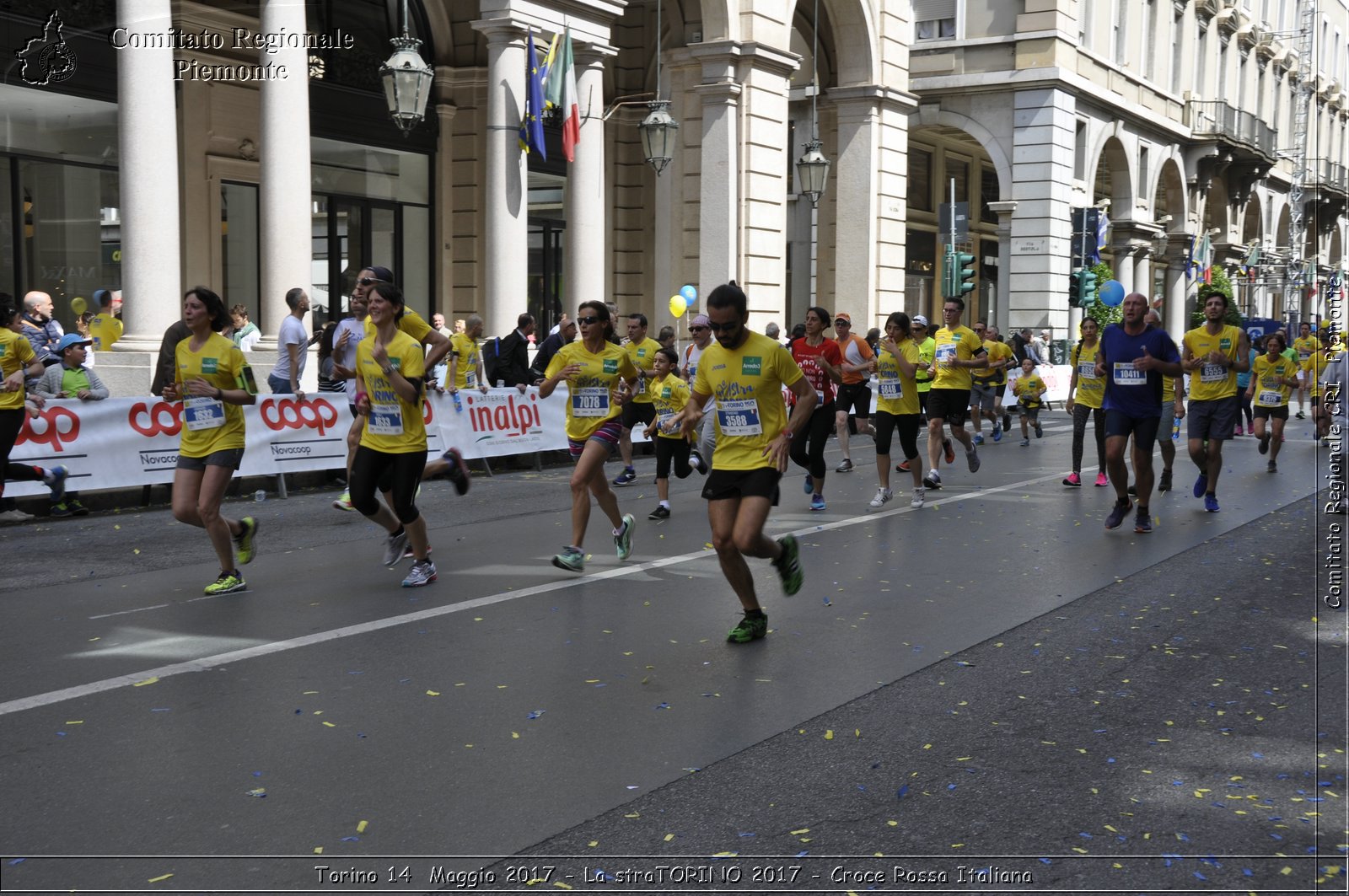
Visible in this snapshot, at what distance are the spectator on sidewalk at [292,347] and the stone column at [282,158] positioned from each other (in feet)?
8.02

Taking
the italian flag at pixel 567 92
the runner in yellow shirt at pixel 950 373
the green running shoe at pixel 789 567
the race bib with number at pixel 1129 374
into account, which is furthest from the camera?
the italian flag at pixel 567 92

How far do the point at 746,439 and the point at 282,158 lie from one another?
38.2 feet

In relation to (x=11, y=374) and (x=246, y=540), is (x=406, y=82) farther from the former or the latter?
(x=246, y=540)

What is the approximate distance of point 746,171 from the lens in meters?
24.5

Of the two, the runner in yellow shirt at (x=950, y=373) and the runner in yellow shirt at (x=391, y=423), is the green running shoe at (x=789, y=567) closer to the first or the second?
the runner in yellow shirt at (x=391, y=423)

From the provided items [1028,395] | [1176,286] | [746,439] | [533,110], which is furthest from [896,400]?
[1176,286]

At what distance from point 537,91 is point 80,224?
6428mm

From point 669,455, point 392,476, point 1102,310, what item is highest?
point 1102,310

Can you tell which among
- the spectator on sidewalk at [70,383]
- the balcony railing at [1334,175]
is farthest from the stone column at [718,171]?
the balcony railing at [1334,175]

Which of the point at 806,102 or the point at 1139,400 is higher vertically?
the point at 806,102

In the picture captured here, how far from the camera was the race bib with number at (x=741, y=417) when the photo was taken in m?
7.00

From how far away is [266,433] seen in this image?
44.4 feet

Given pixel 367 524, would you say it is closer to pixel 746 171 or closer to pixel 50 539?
pixel 50 539

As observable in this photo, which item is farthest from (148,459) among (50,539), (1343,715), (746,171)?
(746,171)
